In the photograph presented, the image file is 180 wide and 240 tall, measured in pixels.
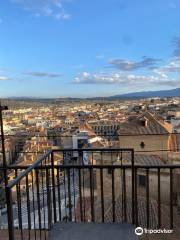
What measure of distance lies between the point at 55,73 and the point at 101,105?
534cm

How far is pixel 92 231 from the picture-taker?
271 cm

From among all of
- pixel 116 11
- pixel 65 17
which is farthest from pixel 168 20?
pixel 65 17

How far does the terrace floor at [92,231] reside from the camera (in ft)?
8.50

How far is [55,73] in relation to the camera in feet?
72.0

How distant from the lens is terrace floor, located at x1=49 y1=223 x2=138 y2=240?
2.59 meters

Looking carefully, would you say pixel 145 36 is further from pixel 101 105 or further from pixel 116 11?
pixel 116 11
